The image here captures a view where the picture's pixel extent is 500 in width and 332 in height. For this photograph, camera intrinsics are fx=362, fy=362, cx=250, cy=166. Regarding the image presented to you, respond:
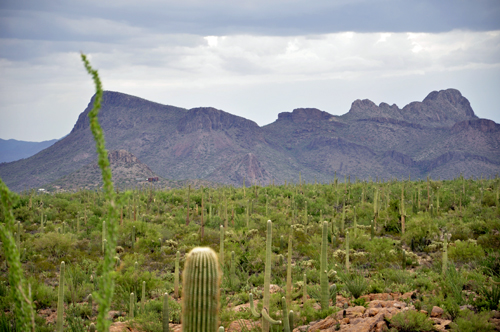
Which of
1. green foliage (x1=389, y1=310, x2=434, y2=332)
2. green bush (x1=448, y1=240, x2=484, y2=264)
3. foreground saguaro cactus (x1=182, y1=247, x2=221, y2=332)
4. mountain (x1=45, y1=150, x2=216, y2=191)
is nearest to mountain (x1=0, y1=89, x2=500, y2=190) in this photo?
mountain (x1=45, y1=150, x2=216, y2=191)

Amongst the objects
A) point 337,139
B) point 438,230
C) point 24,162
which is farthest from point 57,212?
point 337,139

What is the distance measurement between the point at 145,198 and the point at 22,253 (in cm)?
1322

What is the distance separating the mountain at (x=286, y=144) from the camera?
10838 centimetres

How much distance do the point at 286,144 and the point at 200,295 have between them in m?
157

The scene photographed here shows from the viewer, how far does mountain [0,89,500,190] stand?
356 feet

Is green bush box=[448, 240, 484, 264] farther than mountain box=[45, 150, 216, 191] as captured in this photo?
No

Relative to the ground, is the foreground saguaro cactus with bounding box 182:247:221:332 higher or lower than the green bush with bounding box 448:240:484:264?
higher

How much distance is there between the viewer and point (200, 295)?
4473 millimetres

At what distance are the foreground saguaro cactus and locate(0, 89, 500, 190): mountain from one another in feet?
298

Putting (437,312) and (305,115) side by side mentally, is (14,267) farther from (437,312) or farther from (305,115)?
(305,115)

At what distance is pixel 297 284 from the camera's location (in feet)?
28.2

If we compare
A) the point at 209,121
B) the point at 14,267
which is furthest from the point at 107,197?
the point at 209,121

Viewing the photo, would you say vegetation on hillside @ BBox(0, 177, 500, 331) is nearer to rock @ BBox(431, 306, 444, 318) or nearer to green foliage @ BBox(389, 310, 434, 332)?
rock @ BBox(431, 306, 444, 318)

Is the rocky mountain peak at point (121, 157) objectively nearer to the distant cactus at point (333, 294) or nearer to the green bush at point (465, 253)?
the green bush at point (465, 253)
